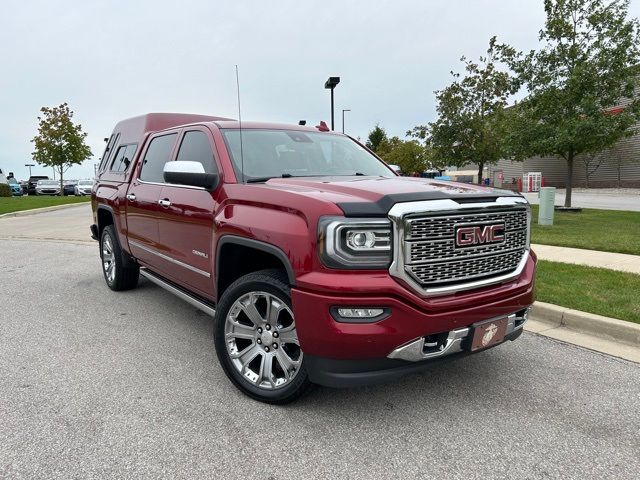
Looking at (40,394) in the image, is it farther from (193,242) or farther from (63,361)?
(193,242)

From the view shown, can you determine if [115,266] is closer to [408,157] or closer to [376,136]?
[408,157]

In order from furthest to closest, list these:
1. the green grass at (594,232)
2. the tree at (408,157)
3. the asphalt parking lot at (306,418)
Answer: the tree at (408,157) < the green grass at (594,232) < the asphalt parking lot at (306,418)

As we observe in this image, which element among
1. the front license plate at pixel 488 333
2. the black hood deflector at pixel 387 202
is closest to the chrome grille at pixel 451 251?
the black hood deflector at pixel 387 202

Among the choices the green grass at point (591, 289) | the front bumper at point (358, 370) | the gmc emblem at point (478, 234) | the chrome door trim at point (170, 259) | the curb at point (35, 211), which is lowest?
the green grass at point (591, 289)

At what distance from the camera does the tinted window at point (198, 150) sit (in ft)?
13.2

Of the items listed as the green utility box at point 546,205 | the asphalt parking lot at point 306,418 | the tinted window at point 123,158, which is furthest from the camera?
the green utility box at point 546,205

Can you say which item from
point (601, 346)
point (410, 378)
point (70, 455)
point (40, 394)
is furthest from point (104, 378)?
point (601, 346)

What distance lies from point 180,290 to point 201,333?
49 cm

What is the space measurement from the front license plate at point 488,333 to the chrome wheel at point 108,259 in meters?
4.93

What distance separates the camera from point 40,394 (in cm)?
340

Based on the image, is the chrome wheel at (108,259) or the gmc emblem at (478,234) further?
the chrome wheel at (108,259)

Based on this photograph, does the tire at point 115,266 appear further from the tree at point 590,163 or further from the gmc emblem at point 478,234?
the tree at point 590,163

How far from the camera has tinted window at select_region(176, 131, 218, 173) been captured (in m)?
4.01

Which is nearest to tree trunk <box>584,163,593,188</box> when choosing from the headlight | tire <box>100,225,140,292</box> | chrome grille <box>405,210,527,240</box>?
tire <box>100,225,140,292</box>
